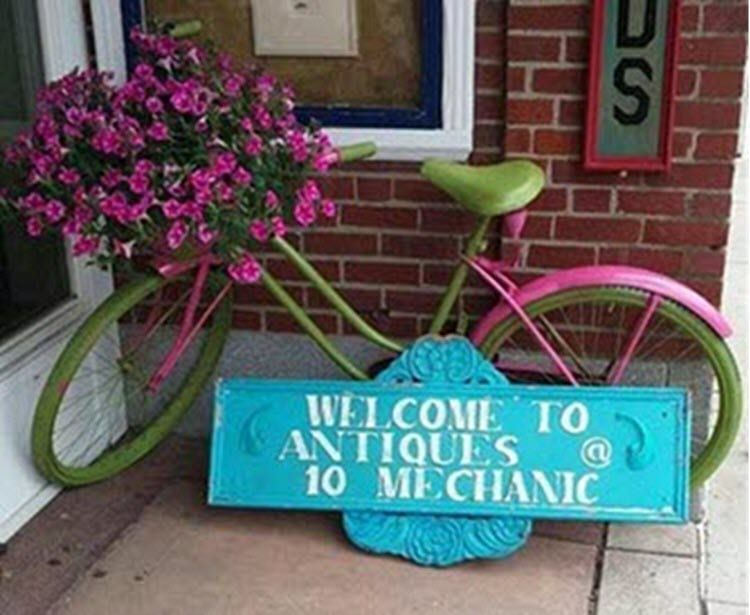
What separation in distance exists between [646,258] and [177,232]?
44.7 inches

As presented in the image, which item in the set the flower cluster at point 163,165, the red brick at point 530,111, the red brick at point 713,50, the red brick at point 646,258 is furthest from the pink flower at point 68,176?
the red brick at point 713,50

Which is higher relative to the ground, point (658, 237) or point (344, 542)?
point (658, 237)

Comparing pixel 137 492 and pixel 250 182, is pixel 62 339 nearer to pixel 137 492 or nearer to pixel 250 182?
pixel 137 492

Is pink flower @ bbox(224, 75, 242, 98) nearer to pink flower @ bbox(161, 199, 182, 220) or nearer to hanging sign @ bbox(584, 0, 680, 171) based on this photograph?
pink flower @ bbox(161, 199, 182, 220)

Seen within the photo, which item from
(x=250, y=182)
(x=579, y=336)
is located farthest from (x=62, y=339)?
(x=579, y=336)

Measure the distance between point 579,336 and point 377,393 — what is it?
556 mm

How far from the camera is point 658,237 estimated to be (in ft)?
8.63

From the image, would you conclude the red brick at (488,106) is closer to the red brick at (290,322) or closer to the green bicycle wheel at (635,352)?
the green bicycle wheel at (635,352)

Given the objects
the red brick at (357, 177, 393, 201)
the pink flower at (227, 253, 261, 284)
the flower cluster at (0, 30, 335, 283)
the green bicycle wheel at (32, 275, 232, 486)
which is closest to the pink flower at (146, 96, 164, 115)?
the flower cluster at (0, 30, 335, 283)

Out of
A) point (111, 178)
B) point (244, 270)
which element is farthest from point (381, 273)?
point (111, 178)

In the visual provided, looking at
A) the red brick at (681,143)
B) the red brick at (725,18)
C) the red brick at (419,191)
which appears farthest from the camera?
the red brick at (419,191)

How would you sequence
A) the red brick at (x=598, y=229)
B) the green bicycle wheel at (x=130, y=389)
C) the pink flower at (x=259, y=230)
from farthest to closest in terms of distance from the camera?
the green bicycle wheel at (x=130, y=389), the red brick at (x=598, y=229), the pink flower at (x=259, y=230)

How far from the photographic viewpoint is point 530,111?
2.60 m

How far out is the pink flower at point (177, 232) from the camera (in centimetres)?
223
